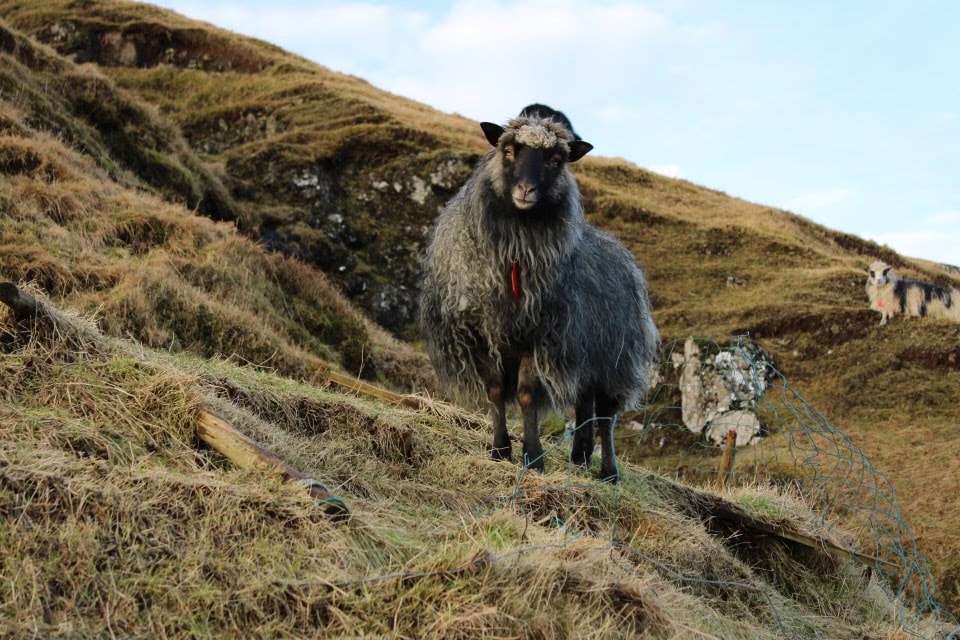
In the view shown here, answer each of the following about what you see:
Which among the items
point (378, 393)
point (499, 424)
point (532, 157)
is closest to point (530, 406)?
point (499, 424)

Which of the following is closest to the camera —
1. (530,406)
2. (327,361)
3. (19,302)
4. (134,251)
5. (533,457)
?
(19,302)

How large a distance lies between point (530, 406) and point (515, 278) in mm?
1264

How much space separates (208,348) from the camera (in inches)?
468

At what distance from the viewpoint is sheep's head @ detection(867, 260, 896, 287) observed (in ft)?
84.0

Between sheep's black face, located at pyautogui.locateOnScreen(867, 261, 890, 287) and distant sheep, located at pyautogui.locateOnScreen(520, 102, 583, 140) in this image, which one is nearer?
distant sheep, located at pyautogui.locateOnScreen(520, 102, 583, 140)

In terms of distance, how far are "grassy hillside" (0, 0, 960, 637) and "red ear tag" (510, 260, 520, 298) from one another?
163cm

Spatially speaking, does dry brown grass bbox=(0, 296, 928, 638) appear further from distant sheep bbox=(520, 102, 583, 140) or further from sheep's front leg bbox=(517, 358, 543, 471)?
distant sheep bbox=(520, 102, 583, 140)

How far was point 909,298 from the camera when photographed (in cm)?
2475

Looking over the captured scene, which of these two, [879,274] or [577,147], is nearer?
[577,147]

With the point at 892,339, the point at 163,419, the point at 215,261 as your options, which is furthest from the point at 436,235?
the point at 892,339

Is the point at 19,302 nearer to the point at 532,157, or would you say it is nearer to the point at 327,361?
the point at 532,157

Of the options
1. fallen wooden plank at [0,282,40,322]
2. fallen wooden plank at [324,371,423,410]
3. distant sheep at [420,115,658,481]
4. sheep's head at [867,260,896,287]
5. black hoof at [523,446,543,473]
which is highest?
sheep's head at [867,260,896,287]

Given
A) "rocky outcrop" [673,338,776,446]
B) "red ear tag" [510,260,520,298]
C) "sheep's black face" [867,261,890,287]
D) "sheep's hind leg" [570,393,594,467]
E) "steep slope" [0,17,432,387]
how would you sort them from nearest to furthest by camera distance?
"red ear tag" [510,260,520,298] → "sheep's hind leg" [570,393,594,467] → "steep slope" [0,17,432,387] → "rocky outcrop" [673,338,776,446] → "sheep's black face" [867,261,890,287]

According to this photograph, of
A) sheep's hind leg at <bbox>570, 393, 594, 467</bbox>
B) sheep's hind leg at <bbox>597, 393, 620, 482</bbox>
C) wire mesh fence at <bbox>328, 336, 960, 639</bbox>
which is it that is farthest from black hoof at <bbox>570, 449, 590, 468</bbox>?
wire mesh fence at <bbox>328, 336, 960, 639</bbox>
